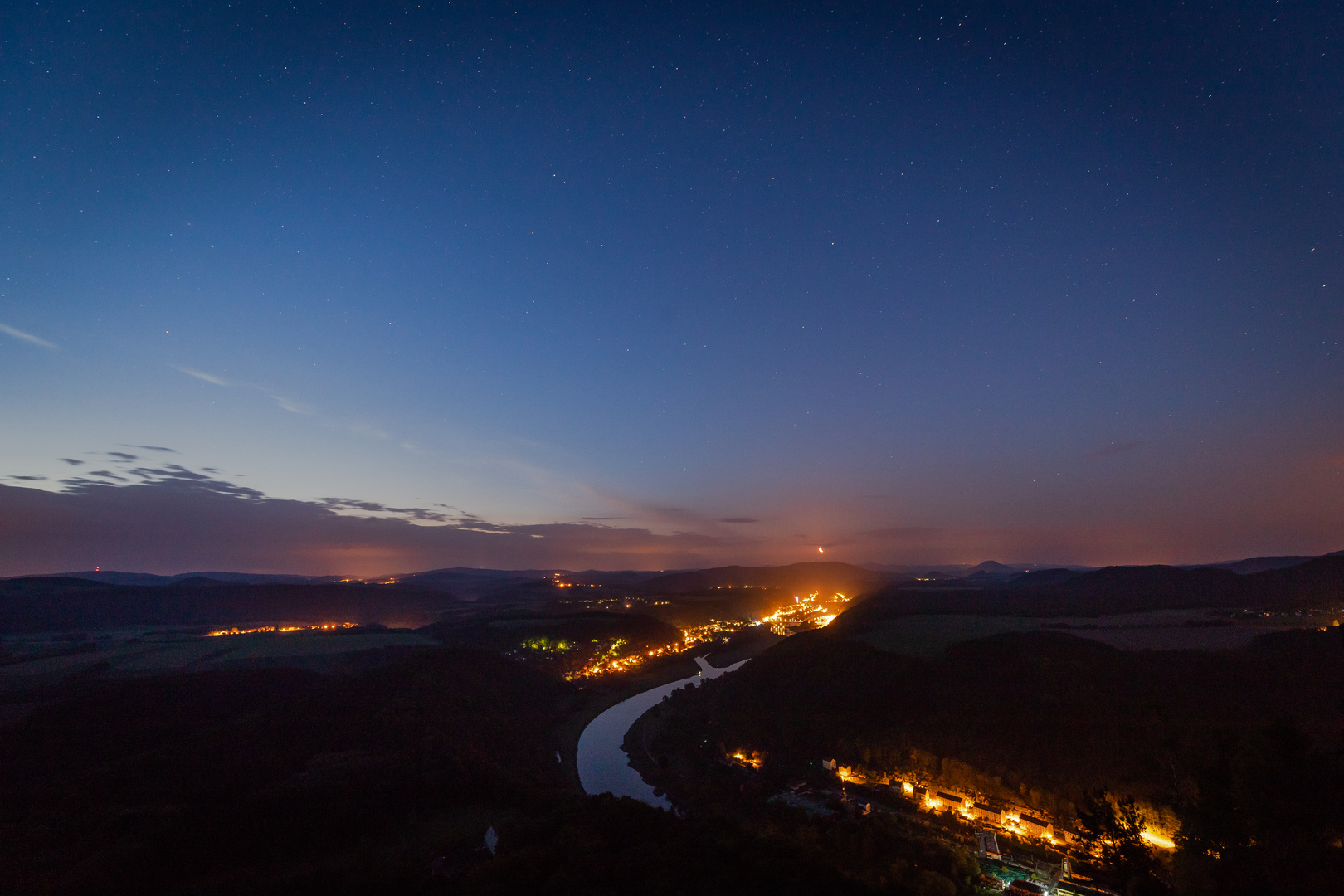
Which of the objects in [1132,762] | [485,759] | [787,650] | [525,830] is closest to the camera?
[525,830]

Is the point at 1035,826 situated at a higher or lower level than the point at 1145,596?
lower

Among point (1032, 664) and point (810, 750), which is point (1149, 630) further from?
point (810, 750)

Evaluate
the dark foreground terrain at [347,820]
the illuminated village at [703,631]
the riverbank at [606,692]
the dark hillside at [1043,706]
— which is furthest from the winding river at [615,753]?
the illuminated village at [703,631]

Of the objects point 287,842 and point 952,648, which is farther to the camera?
point 952,648

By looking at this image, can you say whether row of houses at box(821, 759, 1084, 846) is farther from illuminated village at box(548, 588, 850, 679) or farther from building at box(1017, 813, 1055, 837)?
illuminated village at box(548, 588, 850, 679)

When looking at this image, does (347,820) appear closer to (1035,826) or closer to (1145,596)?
(1035,826)

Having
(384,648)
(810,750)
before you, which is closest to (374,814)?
(810,750)

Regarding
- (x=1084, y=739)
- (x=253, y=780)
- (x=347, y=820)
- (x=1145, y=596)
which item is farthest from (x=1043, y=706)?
(x=1145, y=596)

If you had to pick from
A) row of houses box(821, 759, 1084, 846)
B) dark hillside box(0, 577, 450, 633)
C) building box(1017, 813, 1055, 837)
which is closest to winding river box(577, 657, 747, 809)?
row of houses box(821, 759, 1084, 846)
